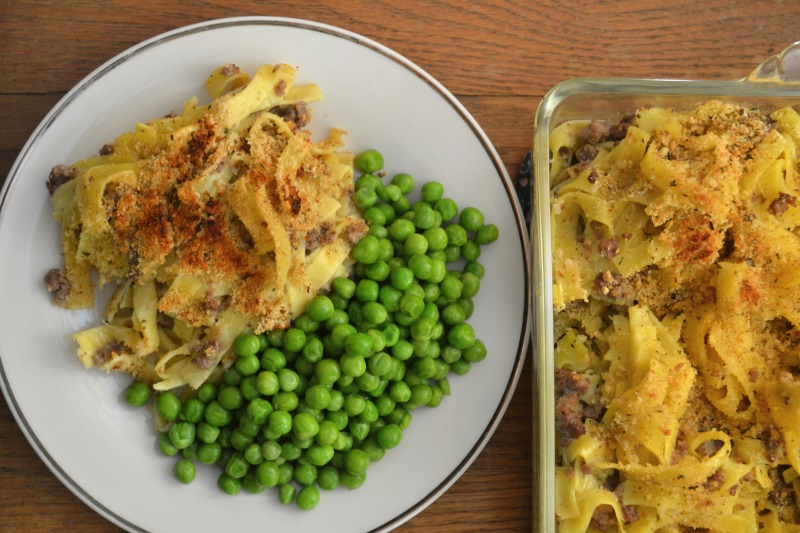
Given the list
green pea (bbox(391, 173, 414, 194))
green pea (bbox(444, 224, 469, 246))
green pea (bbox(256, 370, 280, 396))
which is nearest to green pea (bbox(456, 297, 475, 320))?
green pea (bbox(444, 224, 469, 246))

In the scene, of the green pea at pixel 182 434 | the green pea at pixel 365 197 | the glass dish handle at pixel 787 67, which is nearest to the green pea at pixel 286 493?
the green pea at pixel 182 434

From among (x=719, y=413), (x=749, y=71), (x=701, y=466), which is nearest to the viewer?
(x=701, y=466)

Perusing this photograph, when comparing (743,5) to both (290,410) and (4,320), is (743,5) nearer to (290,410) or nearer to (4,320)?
(290,410)

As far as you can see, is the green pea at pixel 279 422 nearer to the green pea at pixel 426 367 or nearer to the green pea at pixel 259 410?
the green pea at pixel 259 410

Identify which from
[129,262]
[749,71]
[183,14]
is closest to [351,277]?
[129,262]

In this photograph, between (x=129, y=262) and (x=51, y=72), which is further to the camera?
(x=51, y=72)

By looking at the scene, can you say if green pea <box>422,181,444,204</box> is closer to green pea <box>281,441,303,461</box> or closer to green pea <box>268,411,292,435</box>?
green pea <box>268,411,292,435</box>

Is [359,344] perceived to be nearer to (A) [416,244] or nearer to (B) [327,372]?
(B) [327,372]
